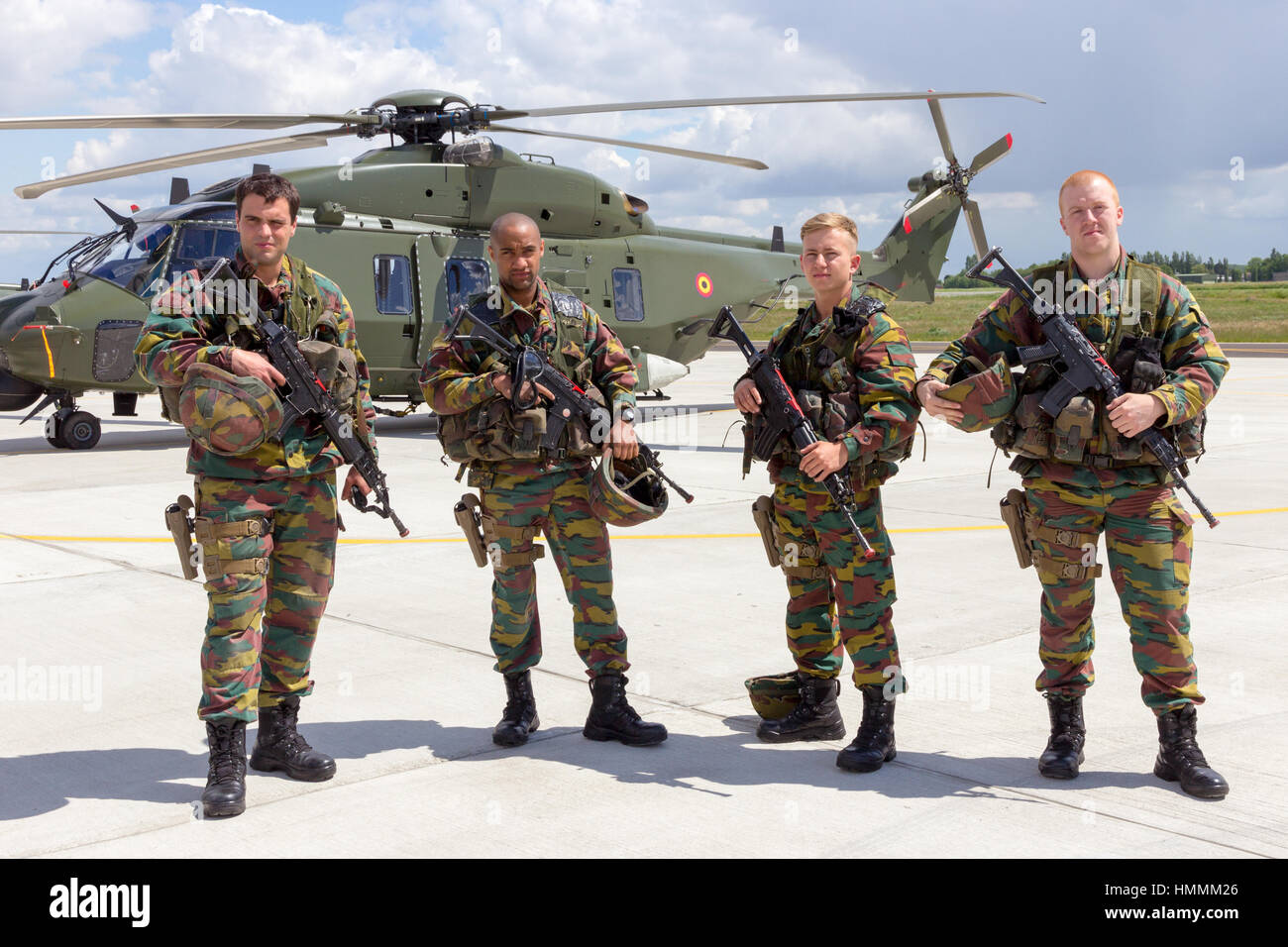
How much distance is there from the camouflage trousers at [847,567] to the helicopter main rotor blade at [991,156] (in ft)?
45.4

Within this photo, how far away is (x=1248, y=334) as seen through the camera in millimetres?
42062

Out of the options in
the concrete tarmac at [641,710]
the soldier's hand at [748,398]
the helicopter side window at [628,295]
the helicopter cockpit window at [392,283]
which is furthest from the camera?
the helicopter side window at [628,295]

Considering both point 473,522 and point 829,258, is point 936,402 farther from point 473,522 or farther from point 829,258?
point 473,522

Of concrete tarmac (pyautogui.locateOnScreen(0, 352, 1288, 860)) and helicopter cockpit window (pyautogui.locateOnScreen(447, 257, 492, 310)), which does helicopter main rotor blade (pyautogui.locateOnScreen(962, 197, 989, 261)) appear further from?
concrete tarmac (pyautogui.locateOnScreen(0, 352, 1288, 860))

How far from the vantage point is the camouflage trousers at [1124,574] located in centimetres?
389

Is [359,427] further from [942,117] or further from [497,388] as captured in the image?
[942,117]

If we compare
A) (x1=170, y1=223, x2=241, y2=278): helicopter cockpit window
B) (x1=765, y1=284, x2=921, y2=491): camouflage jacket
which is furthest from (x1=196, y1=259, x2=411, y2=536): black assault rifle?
(x1=170, y1=223, x2=241, y2=278): helicopter cockpit window

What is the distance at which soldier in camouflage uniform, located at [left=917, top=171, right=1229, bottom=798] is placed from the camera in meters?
3.88

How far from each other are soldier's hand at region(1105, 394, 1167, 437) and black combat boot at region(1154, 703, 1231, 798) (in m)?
0.91

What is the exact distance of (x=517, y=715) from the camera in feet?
14.7

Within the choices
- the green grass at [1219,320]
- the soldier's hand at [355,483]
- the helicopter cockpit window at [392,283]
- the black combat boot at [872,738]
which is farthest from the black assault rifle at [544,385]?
the green grass at [1219,320]

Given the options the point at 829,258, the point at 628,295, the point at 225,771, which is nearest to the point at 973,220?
the point at 628,295

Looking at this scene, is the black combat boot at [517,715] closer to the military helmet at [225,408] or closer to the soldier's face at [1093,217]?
the military helmet at [225,408]
